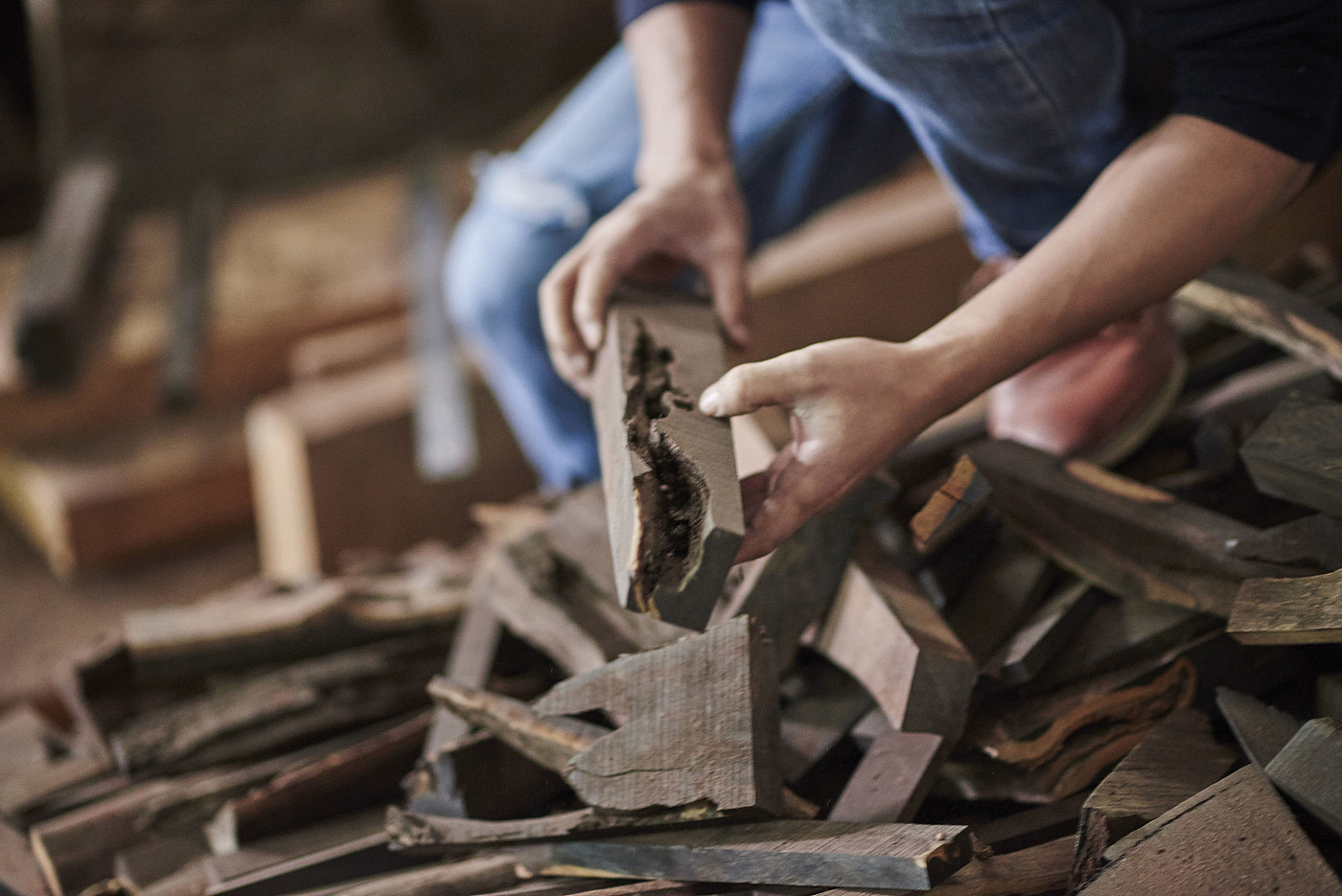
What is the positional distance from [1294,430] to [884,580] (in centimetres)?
44

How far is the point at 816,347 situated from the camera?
92 centimetres

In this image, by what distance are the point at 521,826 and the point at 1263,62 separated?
3.48 ft

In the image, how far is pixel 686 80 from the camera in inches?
56.8

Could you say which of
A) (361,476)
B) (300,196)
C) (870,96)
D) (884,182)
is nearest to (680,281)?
(870,96)

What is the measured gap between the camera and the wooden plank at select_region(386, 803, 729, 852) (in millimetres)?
932

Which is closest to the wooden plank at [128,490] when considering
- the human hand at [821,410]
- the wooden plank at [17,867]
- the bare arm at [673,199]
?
the wooden plank at [17,867]

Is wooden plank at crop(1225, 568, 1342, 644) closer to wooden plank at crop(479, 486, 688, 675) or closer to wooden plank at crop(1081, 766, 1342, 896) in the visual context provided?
wooden plank at crop(1081, 766, 1342, 896)

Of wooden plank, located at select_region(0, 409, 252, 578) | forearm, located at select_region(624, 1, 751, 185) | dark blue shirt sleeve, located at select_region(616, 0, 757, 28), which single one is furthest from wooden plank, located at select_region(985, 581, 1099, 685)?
wooden plank, located at select_region(0, 409, 252, 578)

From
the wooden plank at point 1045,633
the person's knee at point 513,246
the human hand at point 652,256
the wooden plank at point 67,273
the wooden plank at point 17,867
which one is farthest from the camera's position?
the wooden plank at point 67,273

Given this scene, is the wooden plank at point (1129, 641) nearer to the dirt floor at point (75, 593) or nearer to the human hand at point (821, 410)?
the human hand at point (821, 410)

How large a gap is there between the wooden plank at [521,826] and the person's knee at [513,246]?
3.14ft

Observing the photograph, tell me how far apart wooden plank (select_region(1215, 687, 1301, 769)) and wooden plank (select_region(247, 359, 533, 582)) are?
1820mm

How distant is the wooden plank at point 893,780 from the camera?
3.11ft

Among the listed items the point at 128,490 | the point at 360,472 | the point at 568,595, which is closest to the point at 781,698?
the point at 568,595
